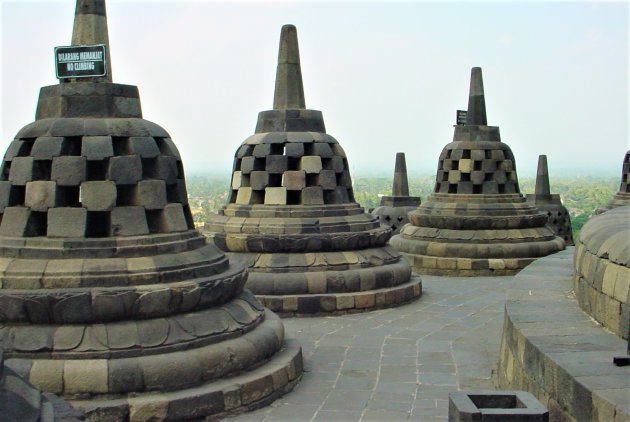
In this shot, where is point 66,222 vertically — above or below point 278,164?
below

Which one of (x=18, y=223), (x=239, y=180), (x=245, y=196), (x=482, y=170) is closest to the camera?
(x=18, y=223)

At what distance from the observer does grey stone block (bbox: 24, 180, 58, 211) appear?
7.08m

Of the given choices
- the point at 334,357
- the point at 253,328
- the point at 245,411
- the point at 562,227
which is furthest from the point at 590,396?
the point at 562,227

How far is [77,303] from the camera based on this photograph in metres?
6.53

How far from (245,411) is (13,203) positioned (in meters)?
2.96

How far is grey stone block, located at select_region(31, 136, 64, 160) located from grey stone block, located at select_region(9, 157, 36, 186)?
0.08m

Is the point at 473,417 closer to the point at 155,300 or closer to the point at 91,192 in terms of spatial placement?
the point at 155,300

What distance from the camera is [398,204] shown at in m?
21.0

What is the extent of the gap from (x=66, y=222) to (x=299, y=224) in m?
5.22

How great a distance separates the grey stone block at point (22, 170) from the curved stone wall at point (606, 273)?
5129mm

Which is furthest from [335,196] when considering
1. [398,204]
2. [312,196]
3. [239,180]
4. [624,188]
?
[624,188]

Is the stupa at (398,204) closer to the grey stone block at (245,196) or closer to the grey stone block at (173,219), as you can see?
the grey stone block at (245,196)

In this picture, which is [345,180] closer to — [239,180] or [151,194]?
[239,180]

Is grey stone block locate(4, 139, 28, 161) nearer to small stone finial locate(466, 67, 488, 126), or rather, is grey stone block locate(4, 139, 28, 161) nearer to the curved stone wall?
the curved stone wall
